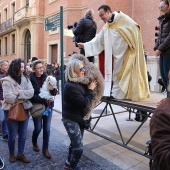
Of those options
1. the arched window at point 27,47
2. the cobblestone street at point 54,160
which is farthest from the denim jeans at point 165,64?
the arched window at point 27,47

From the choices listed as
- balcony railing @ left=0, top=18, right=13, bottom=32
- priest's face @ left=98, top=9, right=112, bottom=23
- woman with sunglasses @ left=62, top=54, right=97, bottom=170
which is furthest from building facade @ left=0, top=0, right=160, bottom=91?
woman with sunglasses @ left=62, top=54, right=97, bottom=170

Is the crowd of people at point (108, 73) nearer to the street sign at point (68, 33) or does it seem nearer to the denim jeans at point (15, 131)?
the denim jeans at point (15, 131)

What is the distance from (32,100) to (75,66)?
112 centimetres

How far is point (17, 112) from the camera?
3.22 m

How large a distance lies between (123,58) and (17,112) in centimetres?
193

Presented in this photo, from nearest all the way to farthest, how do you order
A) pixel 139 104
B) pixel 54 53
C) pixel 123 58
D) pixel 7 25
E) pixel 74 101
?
1. pixel 74 101
2. pixel 139 104
3. pixel 123 58
4. pixel 54 53
5. pixel 7 25

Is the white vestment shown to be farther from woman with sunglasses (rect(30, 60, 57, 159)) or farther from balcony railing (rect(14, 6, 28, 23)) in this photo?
balcony railing (rect(14, 6, 28, 23))

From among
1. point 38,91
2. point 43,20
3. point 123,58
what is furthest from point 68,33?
point 43,20

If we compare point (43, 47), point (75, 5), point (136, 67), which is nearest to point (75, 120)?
point (136, 67)

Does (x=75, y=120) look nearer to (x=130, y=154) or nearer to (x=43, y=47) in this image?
(x=130, y=154)

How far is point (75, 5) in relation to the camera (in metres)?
15.7

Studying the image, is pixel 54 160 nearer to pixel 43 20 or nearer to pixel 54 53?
pixel 54 53

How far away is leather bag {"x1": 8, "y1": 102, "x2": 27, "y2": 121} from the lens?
3.20m

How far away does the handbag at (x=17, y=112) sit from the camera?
10.5 feet
